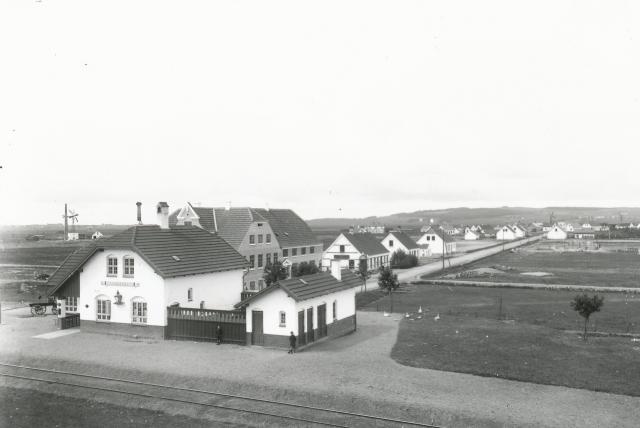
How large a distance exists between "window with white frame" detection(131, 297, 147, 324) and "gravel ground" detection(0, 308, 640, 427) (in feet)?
4.67

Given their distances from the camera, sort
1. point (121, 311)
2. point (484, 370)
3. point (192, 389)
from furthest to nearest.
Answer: point (121, 311) < point (484, 370) < point (192, 389)

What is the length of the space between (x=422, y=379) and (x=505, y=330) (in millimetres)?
12087

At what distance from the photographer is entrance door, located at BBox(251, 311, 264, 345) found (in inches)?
1069

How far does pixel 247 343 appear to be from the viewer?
1077 inches

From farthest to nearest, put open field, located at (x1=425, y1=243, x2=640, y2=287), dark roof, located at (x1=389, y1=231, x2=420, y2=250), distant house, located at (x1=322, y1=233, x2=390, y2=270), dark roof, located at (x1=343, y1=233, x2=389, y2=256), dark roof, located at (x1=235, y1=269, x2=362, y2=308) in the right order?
dark roof, located at (x1=389, y1=231, x2=420, y2=250) → dark roof, located at (x1=343, y1=233, x2=389, y2=256) → distant house, located at (x1=322, y1=233, x2=390, y2=270) → open field, located at (x1=425, y1=243, x2=640, y2=287) → dark roof, located at (x1=235, y1=269, x2=362, y2=308)

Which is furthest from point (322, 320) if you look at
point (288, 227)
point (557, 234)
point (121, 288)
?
point (557, 234)

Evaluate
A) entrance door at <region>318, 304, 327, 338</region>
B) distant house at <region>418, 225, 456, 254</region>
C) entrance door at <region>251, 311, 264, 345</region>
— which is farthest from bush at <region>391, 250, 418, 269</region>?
entrance door at <region>251, 311, 264, 345</region>

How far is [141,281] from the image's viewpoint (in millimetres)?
29938

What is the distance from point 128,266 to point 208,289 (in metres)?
4.99

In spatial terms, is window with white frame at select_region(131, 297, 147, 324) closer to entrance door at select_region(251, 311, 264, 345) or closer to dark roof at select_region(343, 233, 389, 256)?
entrance door at select_region(251, 311, 264, 345)

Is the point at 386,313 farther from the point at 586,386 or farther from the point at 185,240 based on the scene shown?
the point at 586,386

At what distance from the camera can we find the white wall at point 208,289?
1180 inches

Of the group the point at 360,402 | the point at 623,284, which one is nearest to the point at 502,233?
the point at 623,284

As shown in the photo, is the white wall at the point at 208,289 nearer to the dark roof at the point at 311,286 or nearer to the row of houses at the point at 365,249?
the dark roof at the point at 311,286
